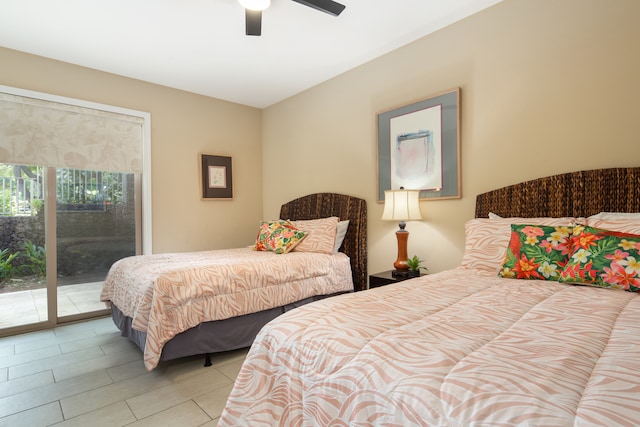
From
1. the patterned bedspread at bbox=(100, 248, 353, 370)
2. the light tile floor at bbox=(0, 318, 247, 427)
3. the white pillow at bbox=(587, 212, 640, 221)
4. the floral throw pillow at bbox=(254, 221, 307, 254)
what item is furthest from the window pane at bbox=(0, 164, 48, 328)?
the white pillow at bbox=(587, 212, 640, 221)

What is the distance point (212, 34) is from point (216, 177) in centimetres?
186

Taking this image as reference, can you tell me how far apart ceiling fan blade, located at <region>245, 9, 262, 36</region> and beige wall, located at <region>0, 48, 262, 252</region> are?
77.1 inches

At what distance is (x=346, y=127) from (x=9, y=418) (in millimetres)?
3293

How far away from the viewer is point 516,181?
7.97 ft

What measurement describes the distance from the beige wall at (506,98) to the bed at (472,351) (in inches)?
16.0

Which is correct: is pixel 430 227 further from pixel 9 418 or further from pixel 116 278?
pixel 9 418

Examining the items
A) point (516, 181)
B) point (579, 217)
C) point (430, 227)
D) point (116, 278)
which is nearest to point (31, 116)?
point (116, 278)

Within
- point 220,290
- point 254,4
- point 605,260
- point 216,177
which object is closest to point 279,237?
point 220,290

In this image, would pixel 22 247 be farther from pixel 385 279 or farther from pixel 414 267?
pixel 414 267

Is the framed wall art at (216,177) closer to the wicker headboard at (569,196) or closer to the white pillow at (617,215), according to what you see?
the wicker headboard at (569,196)

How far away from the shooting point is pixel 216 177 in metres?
4.38

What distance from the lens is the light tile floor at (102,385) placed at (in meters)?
1.86

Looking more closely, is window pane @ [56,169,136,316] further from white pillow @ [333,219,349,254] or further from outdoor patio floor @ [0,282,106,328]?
white pillow @ [333,219,349,254]

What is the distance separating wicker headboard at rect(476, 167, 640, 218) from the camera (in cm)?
194
